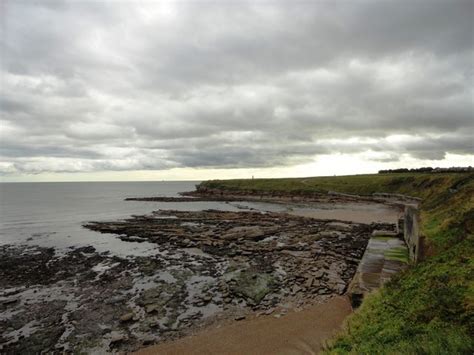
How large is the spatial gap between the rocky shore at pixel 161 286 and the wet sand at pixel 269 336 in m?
0.83

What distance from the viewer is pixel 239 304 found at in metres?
17.0

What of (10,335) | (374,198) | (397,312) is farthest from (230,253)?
(374,198)

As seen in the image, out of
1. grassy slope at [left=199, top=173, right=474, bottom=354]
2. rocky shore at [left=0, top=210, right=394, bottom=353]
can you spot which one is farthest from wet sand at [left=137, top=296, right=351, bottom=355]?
grassy slope at [left=199, top=173, right=474, bottom=354]

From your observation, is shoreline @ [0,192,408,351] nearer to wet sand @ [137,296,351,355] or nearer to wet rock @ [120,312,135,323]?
wet rock @ [120,312,135,323]

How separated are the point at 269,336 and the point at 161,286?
990 centimetres

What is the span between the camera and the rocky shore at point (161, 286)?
14.5 m

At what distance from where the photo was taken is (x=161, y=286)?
20250 millimetres

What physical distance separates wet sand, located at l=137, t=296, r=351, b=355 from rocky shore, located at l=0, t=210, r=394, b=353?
83cm

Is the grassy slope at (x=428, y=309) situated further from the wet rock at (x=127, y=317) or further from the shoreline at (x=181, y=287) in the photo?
the wet rock at (x=127, y=317)

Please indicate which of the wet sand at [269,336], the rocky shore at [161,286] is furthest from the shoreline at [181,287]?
the wet sand at [269,336]

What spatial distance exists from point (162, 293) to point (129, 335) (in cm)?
509

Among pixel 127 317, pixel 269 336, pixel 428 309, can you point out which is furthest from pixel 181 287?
pixel 428 309

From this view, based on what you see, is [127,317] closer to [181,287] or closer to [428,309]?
[181,287]

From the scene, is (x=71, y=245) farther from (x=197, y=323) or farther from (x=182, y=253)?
(x=197, y=323)
